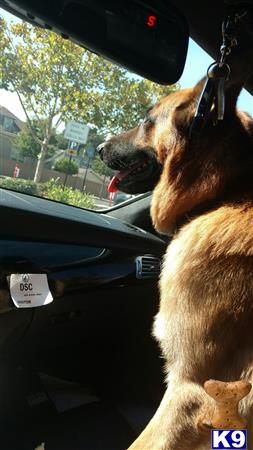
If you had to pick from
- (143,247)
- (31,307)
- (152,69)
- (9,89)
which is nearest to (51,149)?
(9,89)

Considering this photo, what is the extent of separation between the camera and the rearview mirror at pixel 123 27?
1.53 metres

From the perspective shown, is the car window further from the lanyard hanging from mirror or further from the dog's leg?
the dog's leg

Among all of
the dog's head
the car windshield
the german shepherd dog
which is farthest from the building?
the german shepherd dog

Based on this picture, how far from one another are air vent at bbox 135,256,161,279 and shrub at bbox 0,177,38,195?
0.82 m

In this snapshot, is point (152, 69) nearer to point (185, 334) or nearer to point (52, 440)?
point (185, 334)

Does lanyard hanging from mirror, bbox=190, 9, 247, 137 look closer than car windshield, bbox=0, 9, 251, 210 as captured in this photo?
Yes

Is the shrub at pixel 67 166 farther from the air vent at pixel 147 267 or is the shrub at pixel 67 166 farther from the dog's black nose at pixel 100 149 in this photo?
the air vent at pixel 147 267

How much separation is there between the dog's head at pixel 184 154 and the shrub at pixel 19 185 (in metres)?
0.72

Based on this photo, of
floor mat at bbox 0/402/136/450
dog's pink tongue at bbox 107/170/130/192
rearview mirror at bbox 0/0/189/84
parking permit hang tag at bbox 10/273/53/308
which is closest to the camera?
rearview mirror at bbox 0/0/189/84

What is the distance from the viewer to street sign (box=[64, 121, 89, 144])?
113 inches

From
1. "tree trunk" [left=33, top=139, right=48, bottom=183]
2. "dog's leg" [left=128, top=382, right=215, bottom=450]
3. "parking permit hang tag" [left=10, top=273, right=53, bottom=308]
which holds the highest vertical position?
"tree trunk" [left=33, top=139, right=48, bottom=183]

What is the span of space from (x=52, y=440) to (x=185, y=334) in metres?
1.19

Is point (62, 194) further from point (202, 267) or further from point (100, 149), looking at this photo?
point (202, 267)

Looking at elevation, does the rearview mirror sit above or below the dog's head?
above
